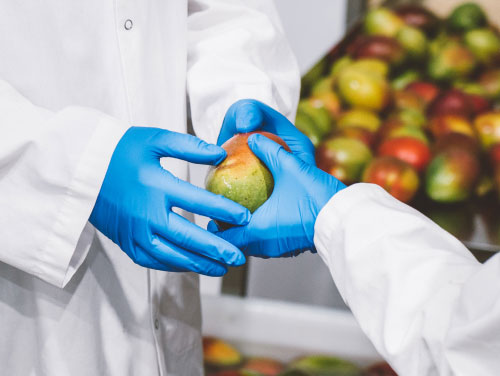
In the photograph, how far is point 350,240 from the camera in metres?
0.64

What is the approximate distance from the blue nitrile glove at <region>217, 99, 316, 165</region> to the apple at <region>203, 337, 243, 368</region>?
638 mm

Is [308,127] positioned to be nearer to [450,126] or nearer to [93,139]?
[450,126]

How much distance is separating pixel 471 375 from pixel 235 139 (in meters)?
0.47

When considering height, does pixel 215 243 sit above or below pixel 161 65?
below

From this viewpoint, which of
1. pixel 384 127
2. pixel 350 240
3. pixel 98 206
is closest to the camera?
pixel 350 240

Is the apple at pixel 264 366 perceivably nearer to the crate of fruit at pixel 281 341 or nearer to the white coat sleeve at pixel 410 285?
the crate of fruit at pixel 281 341

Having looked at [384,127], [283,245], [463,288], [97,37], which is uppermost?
[97,37]

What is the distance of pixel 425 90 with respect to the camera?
1.46 meters

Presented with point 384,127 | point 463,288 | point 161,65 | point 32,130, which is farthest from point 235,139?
point 384,127

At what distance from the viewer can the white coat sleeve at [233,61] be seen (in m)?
0.94

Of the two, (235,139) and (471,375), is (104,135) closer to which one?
(235,139)

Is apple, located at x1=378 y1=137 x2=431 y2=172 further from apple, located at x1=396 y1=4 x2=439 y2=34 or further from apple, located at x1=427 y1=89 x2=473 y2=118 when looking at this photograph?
apple, located at x1=396 y1=4 x2=439 y2=34

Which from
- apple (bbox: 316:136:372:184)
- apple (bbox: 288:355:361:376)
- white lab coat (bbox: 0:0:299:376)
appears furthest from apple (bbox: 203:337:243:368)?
apple (bbox: 316:136:372:184)

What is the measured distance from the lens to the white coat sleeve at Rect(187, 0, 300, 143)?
94 centimetres
